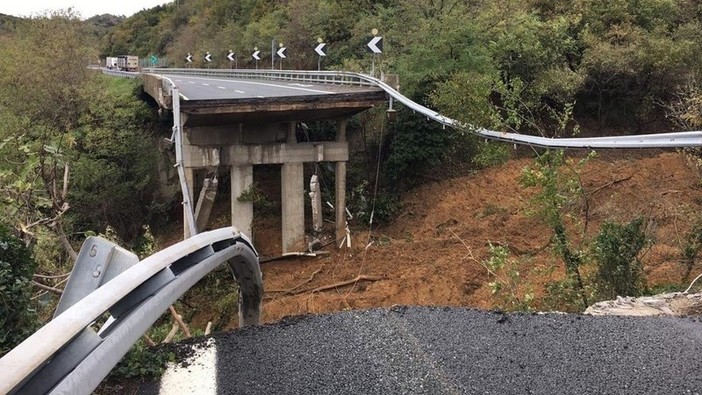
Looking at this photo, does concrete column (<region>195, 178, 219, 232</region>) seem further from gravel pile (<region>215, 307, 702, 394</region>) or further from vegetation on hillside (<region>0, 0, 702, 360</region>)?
gravel pile (<region>215, 307, 702, 394</region>)

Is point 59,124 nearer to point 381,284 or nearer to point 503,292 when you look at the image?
point 381,284

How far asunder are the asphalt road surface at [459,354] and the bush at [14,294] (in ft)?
3.49

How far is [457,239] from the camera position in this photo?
16.2m

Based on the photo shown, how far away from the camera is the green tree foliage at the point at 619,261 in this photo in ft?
21.6

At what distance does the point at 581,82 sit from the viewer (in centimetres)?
1845

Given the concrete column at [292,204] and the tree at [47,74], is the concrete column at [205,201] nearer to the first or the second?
the concrete column at [292,204]

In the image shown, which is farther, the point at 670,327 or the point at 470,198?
the point at 470,198

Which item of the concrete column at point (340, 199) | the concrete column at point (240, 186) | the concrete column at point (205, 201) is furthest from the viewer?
the concrete column at point (340, 199)

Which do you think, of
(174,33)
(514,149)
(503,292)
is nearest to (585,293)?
(503,292)

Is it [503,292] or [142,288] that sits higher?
[142,288]

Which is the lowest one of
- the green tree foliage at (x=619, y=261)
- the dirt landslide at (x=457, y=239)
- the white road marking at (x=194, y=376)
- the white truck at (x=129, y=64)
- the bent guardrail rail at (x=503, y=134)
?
the dirt landslide at (x=457, y=239)

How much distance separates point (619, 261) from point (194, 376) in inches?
218

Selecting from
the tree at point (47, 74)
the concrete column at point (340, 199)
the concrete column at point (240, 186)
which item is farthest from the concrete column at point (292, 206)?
the tree at point (47, 74)

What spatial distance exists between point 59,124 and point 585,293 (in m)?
22.9
